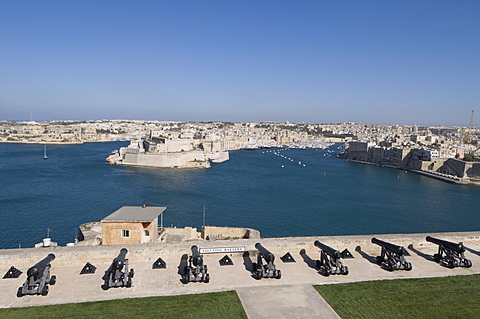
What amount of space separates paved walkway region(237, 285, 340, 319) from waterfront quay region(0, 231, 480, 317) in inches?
1.2

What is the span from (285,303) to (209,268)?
1.55 metres

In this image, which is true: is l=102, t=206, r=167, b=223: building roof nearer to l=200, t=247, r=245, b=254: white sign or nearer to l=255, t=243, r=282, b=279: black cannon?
l=200, t=247, r=245, b=254: white sign

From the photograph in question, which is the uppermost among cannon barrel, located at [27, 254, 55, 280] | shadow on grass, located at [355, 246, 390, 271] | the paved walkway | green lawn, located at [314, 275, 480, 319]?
cannon barrel, located at [27, 254, 55, 280]

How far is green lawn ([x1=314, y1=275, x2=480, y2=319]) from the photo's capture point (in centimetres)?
432

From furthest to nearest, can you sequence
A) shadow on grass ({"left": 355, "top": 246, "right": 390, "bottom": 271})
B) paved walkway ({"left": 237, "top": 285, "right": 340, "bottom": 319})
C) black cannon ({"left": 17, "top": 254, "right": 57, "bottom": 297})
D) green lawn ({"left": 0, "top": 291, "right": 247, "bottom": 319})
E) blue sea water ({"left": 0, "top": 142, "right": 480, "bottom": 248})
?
blue sea water ({"left": 0, "top": 142, "right": 480, "bottom": 248}) < shadow on grass ({"left": 355, "top": 246, "right": 390, "bottom": 271}) < black cannon ({"left": 17, "top": 254, "right": 57, "bottom": 297}) < paved walkway ({"left": 237, "top": 285, "right": 340, "bottom": 319}) < green lawn ({"left": 0, "top": 291, "right": 247, "bottom": 319})

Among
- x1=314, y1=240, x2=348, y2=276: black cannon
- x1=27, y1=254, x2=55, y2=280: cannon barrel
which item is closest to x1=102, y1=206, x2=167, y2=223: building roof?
x1=27, y1=254, x2=55, y2=280: cannon barrel

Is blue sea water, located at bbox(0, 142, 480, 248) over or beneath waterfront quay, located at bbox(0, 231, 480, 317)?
beneath

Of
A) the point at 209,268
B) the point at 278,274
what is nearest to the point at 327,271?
the point at 278,274

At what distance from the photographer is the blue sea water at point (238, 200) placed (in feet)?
56.0

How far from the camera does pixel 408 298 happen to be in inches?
185

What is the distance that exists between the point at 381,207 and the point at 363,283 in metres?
19.2

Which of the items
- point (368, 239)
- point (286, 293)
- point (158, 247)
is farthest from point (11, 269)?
point (368, 239)

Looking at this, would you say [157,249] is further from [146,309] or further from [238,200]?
[238,200]

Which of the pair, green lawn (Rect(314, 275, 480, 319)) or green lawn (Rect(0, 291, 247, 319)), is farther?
green lawn (Rect(314, 275, 480, 319))
